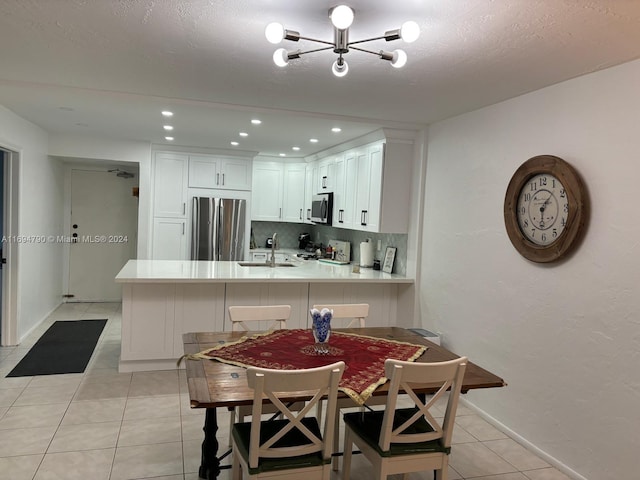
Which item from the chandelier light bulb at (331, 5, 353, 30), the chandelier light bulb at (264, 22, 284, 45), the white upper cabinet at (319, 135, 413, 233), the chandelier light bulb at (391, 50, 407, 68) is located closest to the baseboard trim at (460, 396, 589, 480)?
the white upper cabinet at (319, 135, 413, 233)

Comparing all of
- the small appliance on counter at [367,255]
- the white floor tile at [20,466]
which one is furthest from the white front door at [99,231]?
the white floor tile at [20,466]

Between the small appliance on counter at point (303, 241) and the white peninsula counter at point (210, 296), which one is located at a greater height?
the small appliance on counter at point (303, 241)

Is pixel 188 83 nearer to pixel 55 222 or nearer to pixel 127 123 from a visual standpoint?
pixel 127 123

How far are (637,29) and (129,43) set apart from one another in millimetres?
2478

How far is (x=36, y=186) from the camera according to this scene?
206 inches

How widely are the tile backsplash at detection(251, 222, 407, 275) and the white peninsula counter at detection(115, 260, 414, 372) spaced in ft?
A: 1.17

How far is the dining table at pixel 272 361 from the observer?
2.00m

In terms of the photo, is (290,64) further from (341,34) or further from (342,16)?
(342,16)

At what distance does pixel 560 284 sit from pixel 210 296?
9.39 feet

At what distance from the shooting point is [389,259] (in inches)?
199

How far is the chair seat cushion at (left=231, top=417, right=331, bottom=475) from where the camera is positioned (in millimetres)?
1958

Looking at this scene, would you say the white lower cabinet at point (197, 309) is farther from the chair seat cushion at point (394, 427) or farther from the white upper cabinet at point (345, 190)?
the chair seat cushion at point (394, 427)

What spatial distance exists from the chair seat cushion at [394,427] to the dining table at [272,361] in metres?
0.10

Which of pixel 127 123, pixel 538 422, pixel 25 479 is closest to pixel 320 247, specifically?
pixel 127 123
